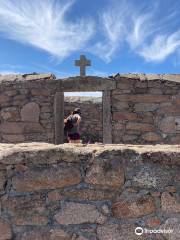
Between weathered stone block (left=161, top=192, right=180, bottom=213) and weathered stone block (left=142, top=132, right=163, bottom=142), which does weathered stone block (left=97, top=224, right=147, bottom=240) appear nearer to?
weathered stone block (left=161, top=192, right=180, bottom=213)

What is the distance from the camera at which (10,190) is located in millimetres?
2652

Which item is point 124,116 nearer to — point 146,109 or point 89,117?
point 146,109

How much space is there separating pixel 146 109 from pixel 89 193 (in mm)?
4555

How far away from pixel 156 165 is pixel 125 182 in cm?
24

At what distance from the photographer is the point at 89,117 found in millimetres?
9930

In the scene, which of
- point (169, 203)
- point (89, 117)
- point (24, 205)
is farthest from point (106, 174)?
point (89, 117)

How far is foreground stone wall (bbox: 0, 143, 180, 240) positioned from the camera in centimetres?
257

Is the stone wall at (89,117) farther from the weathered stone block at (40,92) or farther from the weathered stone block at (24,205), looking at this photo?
the weathered stone block at (24,205)

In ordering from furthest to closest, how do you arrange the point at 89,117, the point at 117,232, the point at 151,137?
1. the point at 89,117
2. the point at 151,137
3. the point at 117,232

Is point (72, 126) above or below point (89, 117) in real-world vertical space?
below

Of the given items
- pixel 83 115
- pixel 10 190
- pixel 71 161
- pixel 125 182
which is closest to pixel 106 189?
pixel 125 182

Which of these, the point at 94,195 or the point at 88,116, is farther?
the point at 88,116

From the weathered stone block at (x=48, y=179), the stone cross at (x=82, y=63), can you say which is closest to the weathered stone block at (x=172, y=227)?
the weathered stone block at (x=48, y=179)

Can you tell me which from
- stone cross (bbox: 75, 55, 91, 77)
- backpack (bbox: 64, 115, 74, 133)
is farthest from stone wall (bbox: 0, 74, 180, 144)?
stone cross (bbox: 75, 55, 91, 77)
